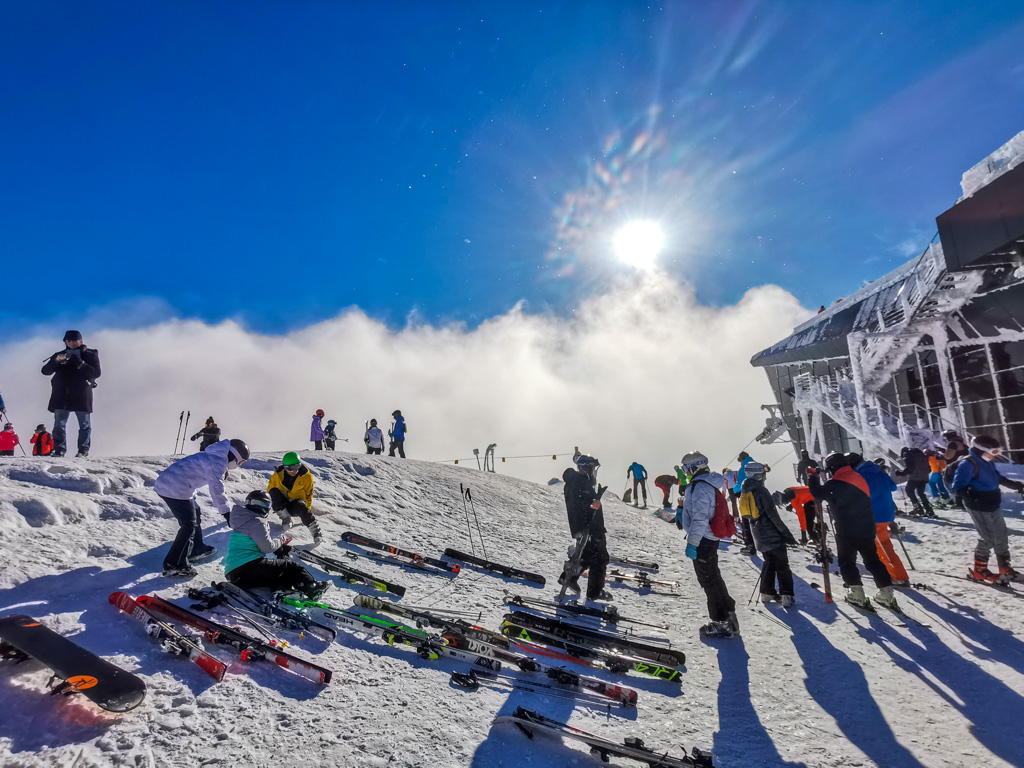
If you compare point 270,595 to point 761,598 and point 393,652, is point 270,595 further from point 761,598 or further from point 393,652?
point 761,598

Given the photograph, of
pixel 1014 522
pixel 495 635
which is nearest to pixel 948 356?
pixel 1014 522

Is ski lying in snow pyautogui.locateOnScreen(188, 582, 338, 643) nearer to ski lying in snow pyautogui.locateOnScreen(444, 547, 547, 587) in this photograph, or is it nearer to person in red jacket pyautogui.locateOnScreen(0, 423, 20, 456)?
ski lying in snow pyautogui.locateOnScreen(444, 547, 547, 587)

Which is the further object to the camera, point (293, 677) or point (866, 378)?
point (866, 378)

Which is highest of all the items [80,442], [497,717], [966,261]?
[966,261]

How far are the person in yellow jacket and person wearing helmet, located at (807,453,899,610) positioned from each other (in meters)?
7.60

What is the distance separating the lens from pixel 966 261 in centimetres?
1636

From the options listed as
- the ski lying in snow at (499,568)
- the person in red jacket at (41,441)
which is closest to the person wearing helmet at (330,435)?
the person in red jacket at (41,441)

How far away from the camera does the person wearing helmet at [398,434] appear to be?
19.9 meters

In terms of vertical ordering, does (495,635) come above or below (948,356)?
below

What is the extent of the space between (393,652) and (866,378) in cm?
2432

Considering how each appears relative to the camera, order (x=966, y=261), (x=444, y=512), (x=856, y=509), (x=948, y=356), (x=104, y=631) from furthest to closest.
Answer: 1. (x=948, y=356)
2. (x=966, y=261)
3. (x=444, y=512)
4. (x=856, y=509)
5. (x=104, y=631)

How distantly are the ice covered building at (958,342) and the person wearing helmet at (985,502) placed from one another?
11849 millimetres

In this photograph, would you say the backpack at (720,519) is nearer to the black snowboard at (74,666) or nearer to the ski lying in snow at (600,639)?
the ski lying in snow at (600,639)

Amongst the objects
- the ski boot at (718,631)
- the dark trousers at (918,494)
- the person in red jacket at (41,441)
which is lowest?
the ski boot at (718,631)
